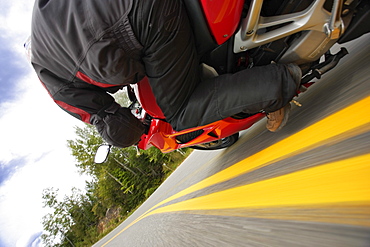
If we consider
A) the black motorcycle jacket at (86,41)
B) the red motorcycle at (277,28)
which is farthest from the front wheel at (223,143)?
the black motorcycle jacket at (86,41)

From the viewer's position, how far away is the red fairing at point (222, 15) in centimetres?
91

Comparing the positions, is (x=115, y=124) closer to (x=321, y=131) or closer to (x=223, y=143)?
(x=321, y=131)

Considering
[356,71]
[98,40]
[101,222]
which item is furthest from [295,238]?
[101,222]

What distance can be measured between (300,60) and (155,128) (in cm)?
118

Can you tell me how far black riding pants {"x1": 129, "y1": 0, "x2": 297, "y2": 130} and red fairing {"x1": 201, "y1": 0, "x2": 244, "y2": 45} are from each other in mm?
119

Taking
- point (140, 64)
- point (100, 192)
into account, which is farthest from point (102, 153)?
point (100, 192)

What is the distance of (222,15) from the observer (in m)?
0.94

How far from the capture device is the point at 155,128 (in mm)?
1710

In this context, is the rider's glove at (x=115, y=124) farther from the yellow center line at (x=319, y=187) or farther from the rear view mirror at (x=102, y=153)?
the yellow center line at (x=319, y=187)

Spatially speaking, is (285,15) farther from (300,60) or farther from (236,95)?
(236,95)

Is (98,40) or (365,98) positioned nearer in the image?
(365,98)

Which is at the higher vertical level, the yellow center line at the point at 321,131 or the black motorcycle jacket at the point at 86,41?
the black motorcycle jacket at the point at 86,41

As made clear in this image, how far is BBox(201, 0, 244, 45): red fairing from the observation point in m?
0.91

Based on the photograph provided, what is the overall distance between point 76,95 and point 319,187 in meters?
1.27
